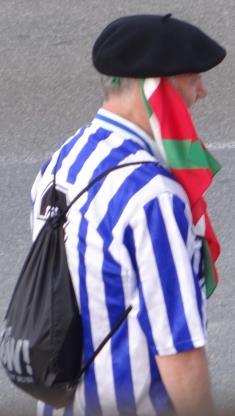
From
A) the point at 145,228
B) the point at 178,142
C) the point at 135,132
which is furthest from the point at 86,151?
the point at 145,228

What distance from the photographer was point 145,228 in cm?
285

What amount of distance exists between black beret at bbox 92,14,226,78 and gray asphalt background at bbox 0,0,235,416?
2.56 m

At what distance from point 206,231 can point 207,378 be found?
385 mm

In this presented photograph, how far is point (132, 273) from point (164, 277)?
3.4 inches

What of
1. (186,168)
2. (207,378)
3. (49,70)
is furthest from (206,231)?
(49,70)

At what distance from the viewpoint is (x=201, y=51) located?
9.96ft

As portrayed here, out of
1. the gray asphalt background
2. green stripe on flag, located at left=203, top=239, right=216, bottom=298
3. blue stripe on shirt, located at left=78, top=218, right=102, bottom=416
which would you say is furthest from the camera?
the gray asphalt background

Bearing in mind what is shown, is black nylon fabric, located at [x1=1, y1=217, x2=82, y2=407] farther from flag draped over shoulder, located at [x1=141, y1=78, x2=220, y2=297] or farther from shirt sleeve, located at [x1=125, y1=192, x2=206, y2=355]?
flag draped over shoulder, located at [x1=141, y1=78, x2=220, y2=297]

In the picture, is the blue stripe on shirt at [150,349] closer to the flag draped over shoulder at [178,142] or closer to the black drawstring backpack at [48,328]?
the black drawstring backpack at [48,328]

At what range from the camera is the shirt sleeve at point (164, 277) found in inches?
112

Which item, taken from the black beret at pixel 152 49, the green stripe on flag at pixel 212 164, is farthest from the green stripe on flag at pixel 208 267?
the black beret at pixel 152 49

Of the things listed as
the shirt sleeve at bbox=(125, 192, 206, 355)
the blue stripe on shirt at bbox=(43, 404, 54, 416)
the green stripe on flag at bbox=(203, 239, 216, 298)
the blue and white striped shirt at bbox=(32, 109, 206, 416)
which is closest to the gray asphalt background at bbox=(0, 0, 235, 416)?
the blue stripe on shirt at bbox=(43, 404, 54, 416)

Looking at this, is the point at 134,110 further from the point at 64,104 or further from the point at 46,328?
the point at 64,104

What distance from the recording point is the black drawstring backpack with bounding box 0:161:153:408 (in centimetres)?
293
